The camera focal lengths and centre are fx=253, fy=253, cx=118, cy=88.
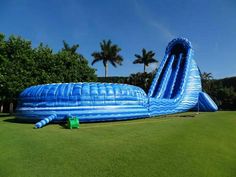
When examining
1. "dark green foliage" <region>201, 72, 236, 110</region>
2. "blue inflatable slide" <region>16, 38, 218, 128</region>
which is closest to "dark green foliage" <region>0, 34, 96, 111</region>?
"blue inflatable slide" <region>16, 38, 218, 128</region>

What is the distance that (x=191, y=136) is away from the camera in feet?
30.8

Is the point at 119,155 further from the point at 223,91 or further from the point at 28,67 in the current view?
the point at 223,91

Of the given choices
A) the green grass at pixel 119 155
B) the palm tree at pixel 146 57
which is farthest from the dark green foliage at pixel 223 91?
the green grass at pixel 119 155

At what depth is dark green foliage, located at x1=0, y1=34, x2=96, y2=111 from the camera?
22.3 meters

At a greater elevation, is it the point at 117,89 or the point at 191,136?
the point at 117,89

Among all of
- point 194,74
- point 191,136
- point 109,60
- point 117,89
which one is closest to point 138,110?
point 117,89

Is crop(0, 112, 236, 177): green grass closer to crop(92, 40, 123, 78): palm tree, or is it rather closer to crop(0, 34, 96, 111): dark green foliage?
crop(0, 34, 96, 111): dark green foliage

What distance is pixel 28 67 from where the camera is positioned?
77.9 feet

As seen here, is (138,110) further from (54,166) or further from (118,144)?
(54,166)

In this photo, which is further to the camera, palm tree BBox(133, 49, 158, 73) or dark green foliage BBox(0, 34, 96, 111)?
palm tree BBox(133, 49, 158, 73)

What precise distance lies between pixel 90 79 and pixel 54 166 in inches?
913

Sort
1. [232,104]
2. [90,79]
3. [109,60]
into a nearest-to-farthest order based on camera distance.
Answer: [90,79], [232,104], [109,60]

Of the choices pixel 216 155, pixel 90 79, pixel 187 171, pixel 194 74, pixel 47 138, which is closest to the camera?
pixel 187 171

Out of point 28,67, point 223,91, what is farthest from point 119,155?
point 223,91
